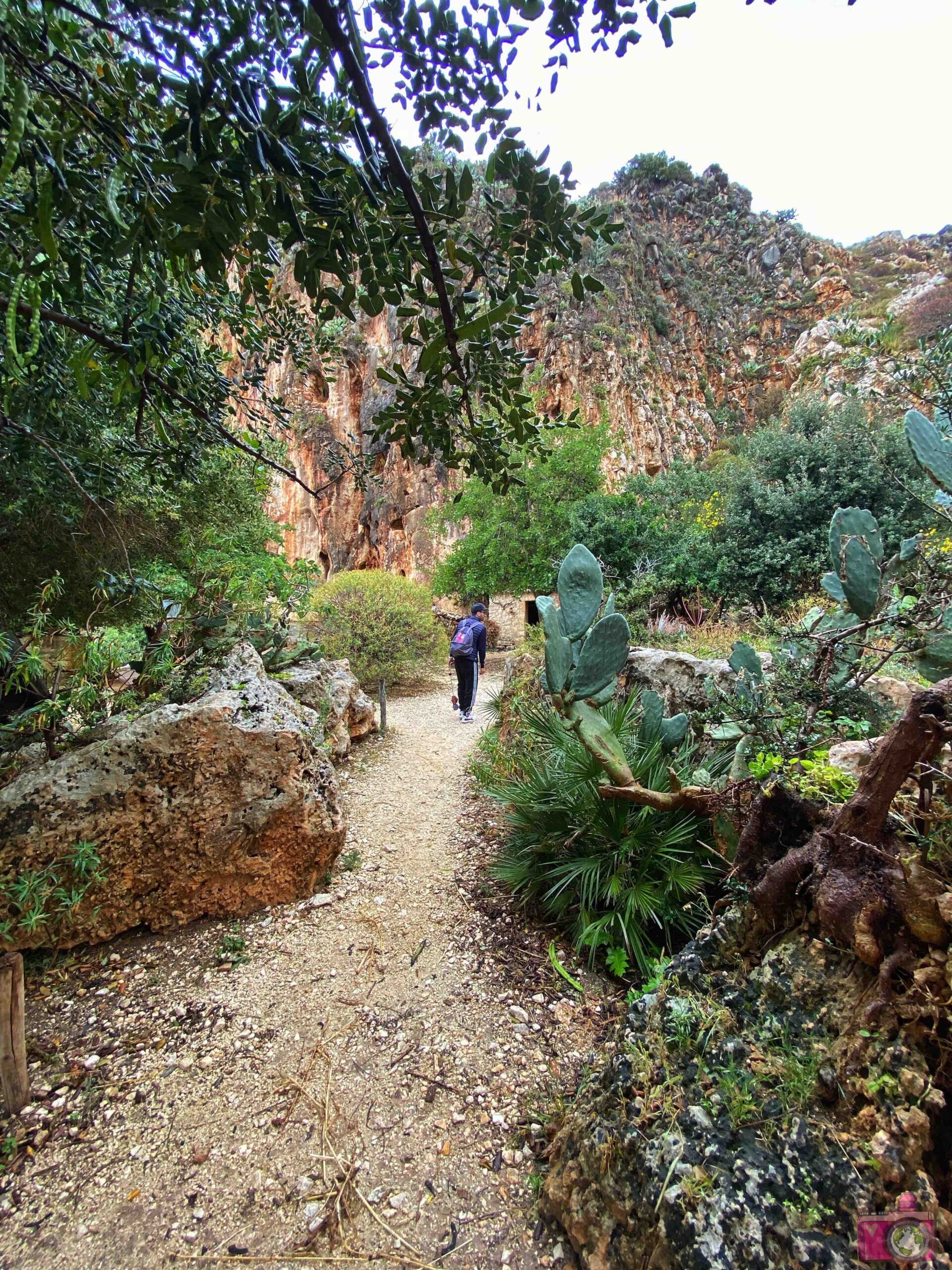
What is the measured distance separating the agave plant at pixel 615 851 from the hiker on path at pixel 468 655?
3919mm

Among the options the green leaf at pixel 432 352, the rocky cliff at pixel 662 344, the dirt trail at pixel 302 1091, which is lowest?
the dirt trail at pixel 302 1091

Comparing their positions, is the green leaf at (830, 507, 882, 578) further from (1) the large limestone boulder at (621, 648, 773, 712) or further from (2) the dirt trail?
(2) the dirt trail

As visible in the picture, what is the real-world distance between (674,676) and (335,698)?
3491mm

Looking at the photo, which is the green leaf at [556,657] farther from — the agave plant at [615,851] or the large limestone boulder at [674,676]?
the large limestone boulder at [674,676]

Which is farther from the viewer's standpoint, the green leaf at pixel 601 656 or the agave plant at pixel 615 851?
the agave plant at pixel 615 851

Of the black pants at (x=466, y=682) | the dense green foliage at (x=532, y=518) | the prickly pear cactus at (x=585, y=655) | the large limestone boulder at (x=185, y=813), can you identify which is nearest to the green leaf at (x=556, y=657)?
the prickly pear cactus at (x=585, y=655)

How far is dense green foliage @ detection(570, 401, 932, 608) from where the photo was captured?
26.6 feet

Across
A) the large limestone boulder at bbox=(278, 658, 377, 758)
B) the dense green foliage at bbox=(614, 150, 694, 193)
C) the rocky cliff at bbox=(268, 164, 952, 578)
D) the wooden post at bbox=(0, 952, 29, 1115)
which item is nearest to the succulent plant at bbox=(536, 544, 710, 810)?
the wooden post at bbox=(0, 952, 29, 1115)

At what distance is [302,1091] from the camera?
183 cm

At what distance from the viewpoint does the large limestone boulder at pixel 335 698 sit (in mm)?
4695

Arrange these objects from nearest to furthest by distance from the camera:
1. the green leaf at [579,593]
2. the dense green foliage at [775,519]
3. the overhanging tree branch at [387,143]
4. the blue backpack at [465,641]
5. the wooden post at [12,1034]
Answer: the overhanging tree branch at [387,143] → the wooden post at [12,1034] → the green leaf at [579,593] → the blue backpack at [465,641] → the dense green foliage at [775,519]

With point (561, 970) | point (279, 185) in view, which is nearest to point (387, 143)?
point (279, 185)

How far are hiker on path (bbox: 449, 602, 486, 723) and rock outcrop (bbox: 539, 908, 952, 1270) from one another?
5721mm

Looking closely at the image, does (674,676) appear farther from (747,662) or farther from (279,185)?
A: (279,185)
